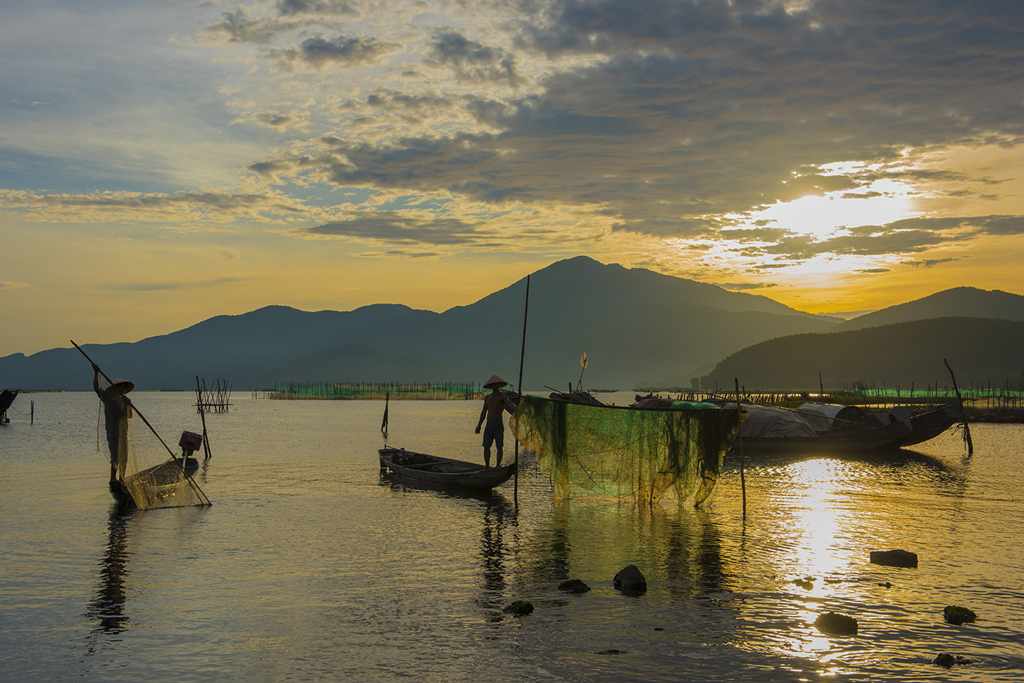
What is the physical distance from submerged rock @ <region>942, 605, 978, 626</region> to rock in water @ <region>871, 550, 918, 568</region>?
107 inches

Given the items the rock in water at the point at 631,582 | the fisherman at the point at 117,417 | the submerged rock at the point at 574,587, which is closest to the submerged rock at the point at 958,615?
the rock in water at the point at 631,582

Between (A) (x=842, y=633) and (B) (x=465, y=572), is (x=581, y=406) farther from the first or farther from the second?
(A) (x=842, y=633)

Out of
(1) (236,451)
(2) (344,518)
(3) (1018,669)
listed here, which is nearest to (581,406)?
(2) (344,518)

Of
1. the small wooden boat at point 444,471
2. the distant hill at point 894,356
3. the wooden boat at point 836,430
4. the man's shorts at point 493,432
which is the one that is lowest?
the small wooden boat at point 444,471

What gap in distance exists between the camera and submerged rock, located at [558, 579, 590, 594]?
35.3 feet

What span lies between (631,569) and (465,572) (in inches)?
108

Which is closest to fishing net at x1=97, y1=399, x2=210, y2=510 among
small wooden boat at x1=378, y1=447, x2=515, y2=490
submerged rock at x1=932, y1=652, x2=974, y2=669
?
small wooden boat at x1=378, y1=447, x2=515, y2=490

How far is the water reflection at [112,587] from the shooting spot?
933cm

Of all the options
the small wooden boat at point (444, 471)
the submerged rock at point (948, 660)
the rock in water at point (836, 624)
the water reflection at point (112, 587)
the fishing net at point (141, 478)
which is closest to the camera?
the submerged rock at point (948, 660)

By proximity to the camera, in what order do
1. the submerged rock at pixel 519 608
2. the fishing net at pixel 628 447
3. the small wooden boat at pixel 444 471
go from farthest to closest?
the small wooden boat at pixel 444 471
the fishing net at pixel 628 447
the submerged rock at pixel 519 608

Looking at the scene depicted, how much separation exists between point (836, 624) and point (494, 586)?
15.6 feet

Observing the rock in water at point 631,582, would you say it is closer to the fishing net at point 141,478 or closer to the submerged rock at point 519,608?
the submerged rock at point 519,608

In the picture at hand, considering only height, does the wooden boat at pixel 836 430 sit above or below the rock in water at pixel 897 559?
above

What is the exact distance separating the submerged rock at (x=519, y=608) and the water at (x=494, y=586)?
117 millimetres
